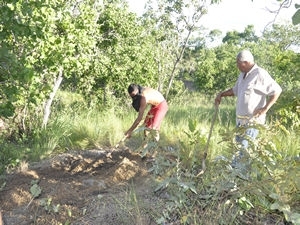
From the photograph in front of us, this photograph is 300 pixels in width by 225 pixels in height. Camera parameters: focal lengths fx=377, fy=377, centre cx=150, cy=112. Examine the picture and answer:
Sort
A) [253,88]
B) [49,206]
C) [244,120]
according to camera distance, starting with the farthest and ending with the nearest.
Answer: [253,88], [244,120], [49,206]

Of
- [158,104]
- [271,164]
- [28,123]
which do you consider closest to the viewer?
[271,164]

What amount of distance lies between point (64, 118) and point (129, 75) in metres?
4.19

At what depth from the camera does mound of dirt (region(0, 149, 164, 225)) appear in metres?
3.32

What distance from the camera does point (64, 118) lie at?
7387 millimetres

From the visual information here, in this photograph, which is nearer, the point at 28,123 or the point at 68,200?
the point at 68,200

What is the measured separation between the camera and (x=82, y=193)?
3.88 metres

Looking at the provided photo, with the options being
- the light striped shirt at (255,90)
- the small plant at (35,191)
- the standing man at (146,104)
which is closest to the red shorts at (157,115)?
the standing man at (146,104)

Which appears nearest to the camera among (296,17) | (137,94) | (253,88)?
(296,17)

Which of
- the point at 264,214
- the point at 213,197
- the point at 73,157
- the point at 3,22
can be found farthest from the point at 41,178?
the point at 264,214

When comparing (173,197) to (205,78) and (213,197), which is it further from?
(205,78)

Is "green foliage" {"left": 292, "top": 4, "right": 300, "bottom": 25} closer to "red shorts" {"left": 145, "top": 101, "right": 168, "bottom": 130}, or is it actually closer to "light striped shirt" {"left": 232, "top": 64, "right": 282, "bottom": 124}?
"light striped shirt" {"left": 232, "top": 64, "right": 282, "bottom": 124}

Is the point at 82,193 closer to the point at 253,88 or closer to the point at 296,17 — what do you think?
the point at 253,88

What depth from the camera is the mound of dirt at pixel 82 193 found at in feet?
10.9

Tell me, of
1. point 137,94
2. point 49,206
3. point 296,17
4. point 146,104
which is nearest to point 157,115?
point 146,104
